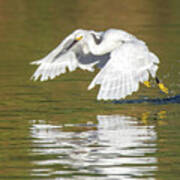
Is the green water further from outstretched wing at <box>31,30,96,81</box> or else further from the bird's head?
the bird's head

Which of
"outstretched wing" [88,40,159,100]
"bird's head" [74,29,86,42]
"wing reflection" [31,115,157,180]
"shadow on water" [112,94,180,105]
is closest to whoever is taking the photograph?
"wing reflection" [31,115,157,180]

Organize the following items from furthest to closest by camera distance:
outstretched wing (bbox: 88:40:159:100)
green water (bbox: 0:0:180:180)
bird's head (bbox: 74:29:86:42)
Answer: bird's head (bbox: 74:29:86:42) < outstretched wing (bbox: 88:40:159:100) < green water (bbox: 0:0:180:180)

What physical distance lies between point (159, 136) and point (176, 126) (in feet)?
2.99

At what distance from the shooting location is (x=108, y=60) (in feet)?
59.1

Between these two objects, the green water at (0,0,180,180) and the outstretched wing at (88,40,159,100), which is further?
the outstretched wing at (88,40,159,100)

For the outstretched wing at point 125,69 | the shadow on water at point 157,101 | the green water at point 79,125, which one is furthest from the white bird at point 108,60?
the green water at point 79,125

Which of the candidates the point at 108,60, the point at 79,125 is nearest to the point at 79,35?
the point at 108,60

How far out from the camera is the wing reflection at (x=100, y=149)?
1202cm

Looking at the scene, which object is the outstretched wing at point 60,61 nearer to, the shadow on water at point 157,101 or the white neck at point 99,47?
the white neck at point 99,47

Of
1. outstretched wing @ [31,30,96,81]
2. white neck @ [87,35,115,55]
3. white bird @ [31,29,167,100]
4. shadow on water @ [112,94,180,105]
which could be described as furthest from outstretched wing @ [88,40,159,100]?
outstretched wing @ [31,30,96,81]

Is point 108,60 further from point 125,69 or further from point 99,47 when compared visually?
point 125,69

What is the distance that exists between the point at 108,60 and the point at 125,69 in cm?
164

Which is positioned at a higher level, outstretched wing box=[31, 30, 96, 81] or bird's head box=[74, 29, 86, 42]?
bird's head box=[74, 29, 86, 42]

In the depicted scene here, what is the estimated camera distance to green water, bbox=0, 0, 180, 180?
12.2 metres
